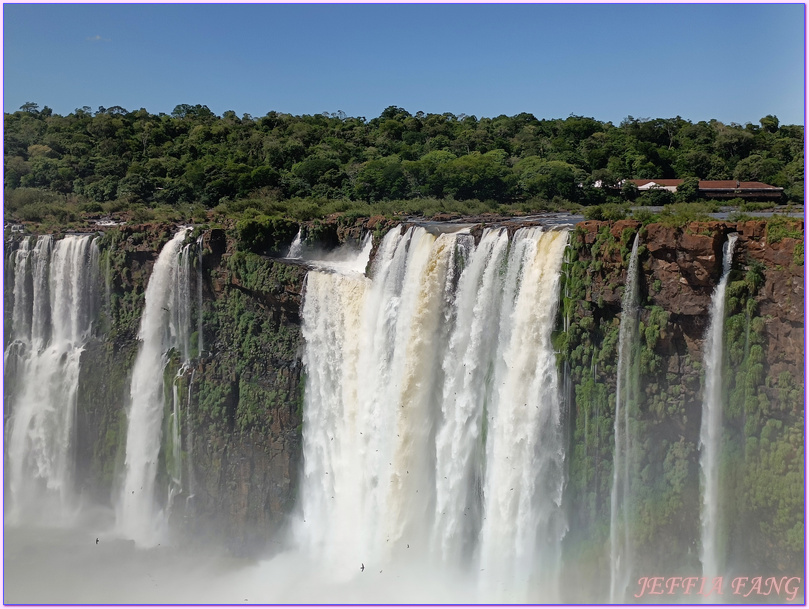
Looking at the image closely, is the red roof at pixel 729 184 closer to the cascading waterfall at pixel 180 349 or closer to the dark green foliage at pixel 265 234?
the dark green foliage at pixel 265 234

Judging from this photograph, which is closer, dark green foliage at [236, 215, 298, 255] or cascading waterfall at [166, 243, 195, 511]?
dark green foliage at [236, 215, 298, 255]

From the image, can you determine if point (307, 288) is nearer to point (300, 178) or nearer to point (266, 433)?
point (266, 433)

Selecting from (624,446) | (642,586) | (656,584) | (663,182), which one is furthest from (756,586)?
(663,182)

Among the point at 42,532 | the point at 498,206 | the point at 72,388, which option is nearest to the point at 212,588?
the point at 42,532

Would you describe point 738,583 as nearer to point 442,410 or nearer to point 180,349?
point 442,410

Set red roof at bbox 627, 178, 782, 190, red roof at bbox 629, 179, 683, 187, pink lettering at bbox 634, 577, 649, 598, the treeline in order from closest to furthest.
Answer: pink lettering at bbox 634, 577, 649, 598, red roof at bbox 627, 178, 782, 190, red roof at bbox 629, 179, 683, 187, the treeline

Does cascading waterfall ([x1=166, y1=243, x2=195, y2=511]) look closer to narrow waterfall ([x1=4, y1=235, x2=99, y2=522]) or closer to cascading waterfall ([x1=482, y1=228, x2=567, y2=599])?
narrow waterfall ([x1=4, y1=235, x2=99, y2=522])

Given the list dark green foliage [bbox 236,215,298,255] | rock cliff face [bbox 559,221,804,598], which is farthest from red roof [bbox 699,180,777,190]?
dark green foliage [bbox 236,215,298,255]
